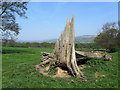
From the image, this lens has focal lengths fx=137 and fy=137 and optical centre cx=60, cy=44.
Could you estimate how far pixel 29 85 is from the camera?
5898 millimetres

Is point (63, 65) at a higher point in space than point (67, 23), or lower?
lower

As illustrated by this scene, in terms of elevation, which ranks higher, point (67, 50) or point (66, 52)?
point (67, 50)

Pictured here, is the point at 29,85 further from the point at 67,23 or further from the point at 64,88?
the point at 67,23

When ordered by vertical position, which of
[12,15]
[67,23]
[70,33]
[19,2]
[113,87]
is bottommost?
[113,87]

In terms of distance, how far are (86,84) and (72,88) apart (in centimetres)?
84

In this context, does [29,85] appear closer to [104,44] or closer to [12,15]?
[12,15]

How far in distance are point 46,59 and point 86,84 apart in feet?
15.8

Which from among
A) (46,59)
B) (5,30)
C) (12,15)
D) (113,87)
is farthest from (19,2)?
(113,87)

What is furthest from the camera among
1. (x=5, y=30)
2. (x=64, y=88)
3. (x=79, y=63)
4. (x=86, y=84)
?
(x=5, y=30)

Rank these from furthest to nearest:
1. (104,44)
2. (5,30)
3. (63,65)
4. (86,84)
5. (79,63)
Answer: (104,44)
(5,30)
(79,63)
(63,65)
(86,84)

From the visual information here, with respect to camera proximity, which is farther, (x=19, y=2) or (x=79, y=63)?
(x=19, y=2)

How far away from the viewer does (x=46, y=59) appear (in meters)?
10.3

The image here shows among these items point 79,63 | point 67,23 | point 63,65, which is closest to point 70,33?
point 67,23

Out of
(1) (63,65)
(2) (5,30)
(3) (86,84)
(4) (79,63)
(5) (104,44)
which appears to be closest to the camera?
(3) (86,84)
